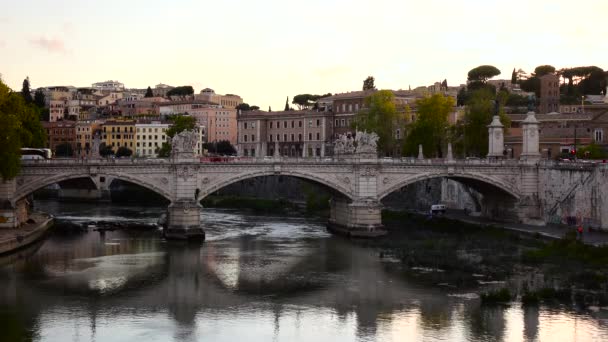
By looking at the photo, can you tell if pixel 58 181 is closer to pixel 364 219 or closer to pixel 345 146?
pixel 364 219

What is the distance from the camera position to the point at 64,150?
10062cm

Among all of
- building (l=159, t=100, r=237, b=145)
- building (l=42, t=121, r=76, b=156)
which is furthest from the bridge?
building (l=159, t=100, r=237, b=145)

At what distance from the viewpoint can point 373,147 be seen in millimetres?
47312

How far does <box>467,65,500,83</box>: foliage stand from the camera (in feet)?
375

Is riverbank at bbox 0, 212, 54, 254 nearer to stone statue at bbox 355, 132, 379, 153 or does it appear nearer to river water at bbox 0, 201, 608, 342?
river water at bbox 0, 201, 608, 342

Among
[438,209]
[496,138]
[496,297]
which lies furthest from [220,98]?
[496,297]

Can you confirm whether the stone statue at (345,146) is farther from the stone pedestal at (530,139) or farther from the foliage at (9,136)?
the foliage at (9,136)

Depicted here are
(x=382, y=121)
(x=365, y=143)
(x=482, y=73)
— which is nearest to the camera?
(x=365, y=143)

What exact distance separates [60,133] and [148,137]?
12488 mm

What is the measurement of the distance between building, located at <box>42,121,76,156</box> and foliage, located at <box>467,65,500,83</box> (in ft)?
175

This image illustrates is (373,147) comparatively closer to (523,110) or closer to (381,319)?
(381,319)

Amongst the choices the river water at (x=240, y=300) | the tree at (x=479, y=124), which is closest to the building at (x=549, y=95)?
the tree at (x=479, y=124)

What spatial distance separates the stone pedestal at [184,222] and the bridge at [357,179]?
2.0 inches

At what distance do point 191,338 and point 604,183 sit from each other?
2433cm
